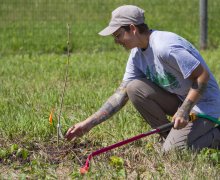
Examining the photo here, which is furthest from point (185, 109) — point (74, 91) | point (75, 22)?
point (75, 22)

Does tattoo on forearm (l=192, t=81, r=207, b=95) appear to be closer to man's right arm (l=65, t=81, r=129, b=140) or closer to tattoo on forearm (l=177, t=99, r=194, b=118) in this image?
tattoo on forearm (l=177, t=99, r=194, b=118)

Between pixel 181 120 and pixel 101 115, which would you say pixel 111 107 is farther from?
pixel 181 120

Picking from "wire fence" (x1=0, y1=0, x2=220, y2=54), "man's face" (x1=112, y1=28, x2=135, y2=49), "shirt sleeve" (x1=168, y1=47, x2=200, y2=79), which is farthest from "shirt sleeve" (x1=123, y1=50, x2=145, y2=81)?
"wire fence" (x1=0, y1=0, x2=220, y2=54)

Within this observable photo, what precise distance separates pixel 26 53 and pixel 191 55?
587cm

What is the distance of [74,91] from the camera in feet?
21.6

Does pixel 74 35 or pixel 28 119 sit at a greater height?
pixel 28 119

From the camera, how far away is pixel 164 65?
4.55 meters

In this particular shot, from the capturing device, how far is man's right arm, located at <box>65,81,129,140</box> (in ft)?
14.9

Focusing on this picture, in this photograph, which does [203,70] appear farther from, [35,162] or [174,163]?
[35,162]

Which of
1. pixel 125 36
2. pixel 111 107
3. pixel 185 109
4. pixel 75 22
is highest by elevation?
pixel 125 36

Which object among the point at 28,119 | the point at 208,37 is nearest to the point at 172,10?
the point at 208,37

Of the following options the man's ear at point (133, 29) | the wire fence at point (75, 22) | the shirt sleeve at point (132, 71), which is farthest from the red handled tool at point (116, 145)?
the wire fence at point (75, 22)

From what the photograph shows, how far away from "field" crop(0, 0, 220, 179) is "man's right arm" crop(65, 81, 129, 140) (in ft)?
0.63

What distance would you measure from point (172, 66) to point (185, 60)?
154 mm
